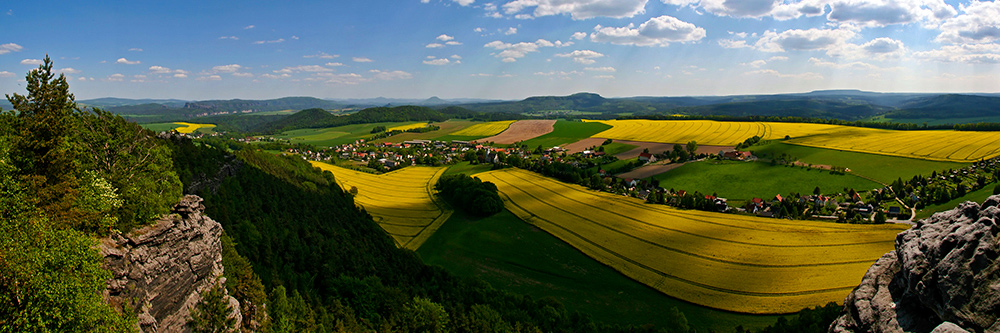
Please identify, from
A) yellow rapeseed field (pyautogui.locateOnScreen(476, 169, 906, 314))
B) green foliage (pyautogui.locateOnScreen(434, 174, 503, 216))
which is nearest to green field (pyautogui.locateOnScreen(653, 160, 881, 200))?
yellow rapeseed field (pyautogui.locateOnScreen(476, 169, 906, 314))

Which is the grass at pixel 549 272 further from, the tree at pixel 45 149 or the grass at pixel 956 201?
the grass at pixel 956 201

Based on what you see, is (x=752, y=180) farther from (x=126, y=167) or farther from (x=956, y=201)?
(x=126, y=167)

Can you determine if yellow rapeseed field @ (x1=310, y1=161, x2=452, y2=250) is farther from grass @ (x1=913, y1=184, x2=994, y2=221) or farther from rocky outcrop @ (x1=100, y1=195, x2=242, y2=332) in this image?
grass @ (x1=913, y1=184, x2=994, y2=221)

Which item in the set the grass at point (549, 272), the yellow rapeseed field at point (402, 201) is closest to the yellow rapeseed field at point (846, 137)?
the grass at point (549, 272)

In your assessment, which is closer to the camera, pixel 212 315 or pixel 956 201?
pixel 212 315

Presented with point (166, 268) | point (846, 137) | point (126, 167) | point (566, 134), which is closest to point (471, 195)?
point (126, 167)
